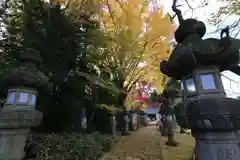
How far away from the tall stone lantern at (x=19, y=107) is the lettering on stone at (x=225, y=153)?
4.33 m

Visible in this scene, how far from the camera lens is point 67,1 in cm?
864

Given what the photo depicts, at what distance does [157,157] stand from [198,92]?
13.0ft

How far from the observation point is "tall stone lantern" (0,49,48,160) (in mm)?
Result: 4105

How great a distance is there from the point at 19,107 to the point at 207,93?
178 inches

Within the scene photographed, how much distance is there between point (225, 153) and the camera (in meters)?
2.88

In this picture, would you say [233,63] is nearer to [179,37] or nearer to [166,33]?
[179,37]

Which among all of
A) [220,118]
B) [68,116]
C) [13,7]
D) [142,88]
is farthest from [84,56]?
[142,88]

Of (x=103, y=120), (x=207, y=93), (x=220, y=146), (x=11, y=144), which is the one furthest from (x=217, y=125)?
(x=103, y=120)

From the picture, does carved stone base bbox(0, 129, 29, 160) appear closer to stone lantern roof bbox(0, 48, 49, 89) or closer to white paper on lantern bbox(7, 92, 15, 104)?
white paper on lantern bbox(7, 92, 15, 104)

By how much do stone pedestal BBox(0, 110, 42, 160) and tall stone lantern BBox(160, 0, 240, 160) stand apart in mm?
3741

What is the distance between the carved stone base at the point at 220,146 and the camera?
9.48ft

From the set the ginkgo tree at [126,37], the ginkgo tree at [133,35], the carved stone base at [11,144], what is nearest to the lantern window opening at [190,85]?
the carved stone base at [11,144]

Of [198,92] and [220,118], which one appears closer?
[220,118]

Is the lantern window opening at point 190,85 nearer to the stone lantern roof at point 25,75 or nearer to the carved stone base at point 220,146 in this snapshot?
the carved stone base at point 220,146
